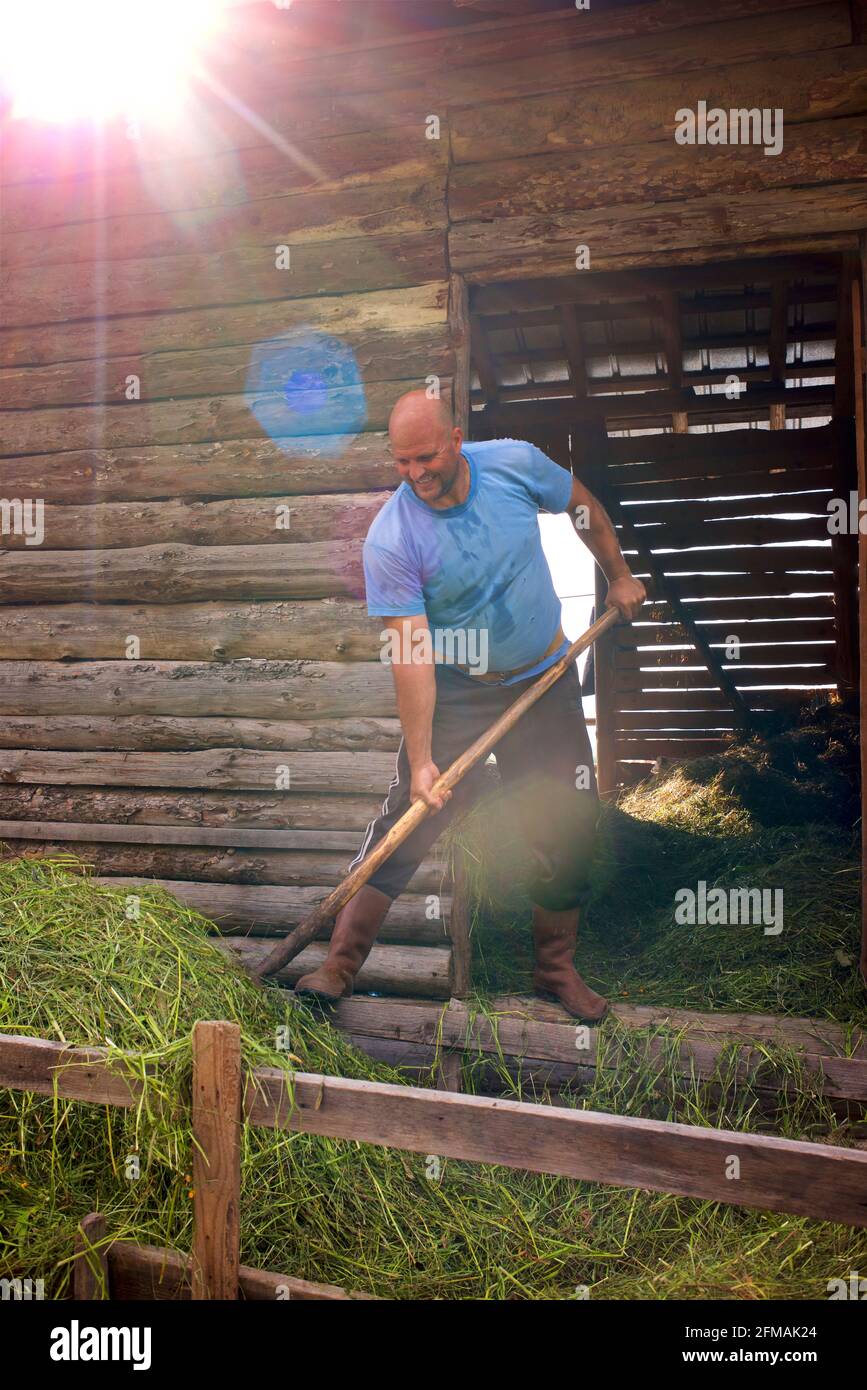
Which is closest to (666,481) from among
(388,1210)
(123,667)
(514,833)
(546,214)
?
(514,833)

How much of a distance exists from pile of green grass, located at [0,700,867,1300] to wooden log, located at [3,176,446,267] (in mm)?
2720

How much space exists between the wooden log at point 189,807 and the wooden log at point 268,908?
0.26 metres

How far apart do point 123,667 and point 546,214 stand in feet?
8.32

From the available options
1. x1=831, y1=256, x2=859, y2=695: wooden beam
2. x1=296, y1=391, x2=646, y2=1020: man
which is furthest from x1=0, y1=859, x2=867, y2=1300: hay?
x1=831, y1=256, x2=859, y2=695: wooden beam

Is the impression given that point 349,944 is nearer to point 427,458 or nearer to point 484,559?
point 484,559

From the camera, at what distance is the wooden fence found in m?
2.01

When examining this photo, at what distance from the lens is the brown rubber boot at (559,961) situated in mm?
3836

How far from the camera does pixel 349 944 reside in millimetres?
3625

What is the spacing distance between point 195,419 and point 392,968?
2.45 meters

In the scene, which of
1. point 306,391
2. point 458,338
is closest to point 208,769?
point 306,391

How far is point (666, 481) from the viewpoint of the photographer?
9.12 meters

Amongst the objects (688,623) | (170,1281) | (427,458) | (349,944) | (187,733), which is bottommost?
(170,1281)

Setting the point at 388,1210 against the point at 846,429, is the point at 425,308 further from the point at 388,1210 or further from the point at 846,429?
the point at 846,429
